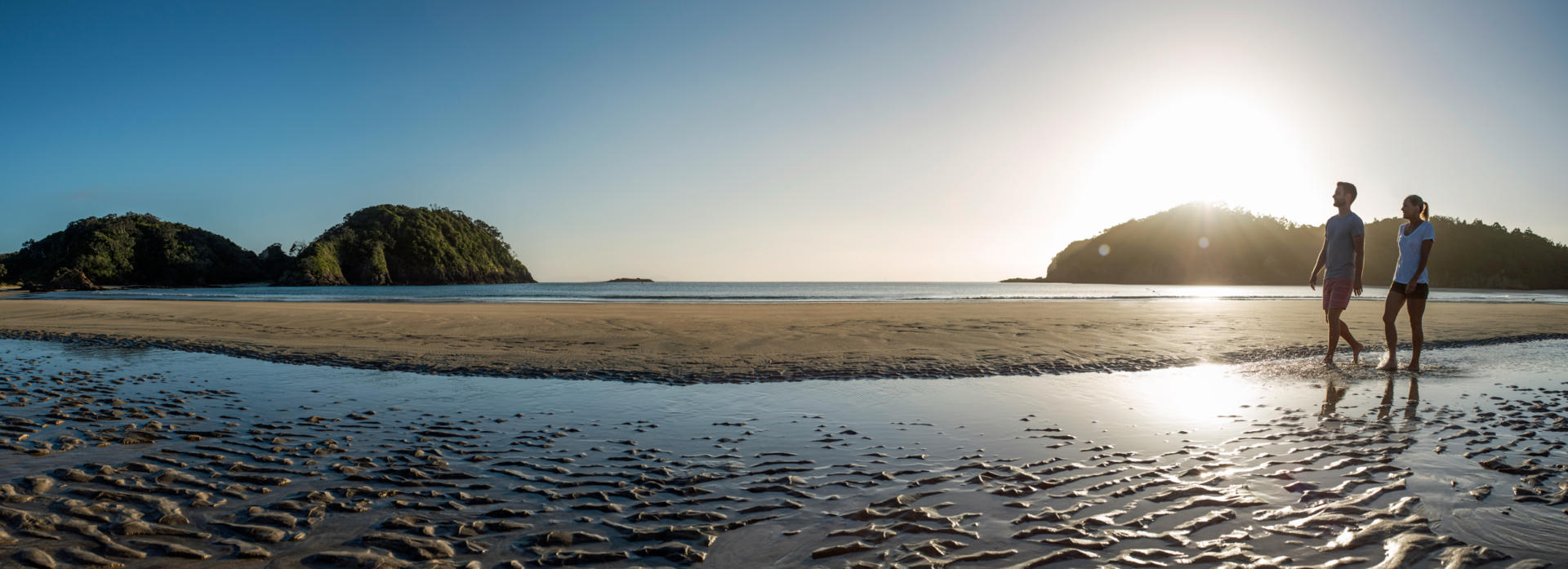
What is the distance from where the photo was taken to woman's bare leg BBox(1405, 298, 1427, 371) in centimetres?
909

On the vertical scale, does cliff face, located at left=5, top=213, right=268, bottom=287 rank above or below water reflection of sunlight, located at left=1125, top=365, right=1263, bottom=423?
above

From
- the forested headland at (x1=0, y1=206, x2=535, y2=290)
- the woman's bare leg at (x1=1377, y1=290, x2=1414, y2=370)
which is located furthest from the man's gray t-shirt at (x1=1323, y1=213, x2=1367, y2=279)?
the forested headland at (x1=0, y1=206, x2=535, y2=290)

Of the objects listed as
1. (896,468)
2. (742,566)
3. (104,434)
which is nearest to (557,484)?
(742,566)

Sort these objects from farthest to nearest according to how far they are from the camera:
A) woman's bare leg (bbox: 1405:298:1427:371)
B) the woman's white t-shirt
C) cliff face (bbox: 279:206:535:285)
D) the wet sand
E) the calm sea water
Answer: cliff face (bbox: 279:206:535:285), the calm sea water, the wet sand, the woman's white t-shirt, woman's bare leg (bbox: 1405:298:1427:371)

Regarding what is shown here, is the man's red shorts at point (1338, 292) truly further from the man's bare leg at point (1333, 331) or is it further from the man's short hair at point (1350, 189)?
the man's short hair at point (1350, 189)

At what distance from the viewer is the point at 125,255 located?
3452 inches

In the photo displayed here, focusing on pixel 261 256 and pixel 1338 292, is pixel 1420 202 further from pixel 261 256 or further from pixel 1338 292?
pixel 261 256

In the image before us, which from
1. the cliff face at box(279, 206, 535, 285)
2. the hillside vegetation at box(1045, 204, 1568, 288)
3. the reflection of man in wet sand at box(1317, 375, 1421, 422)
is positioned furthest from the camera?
the cliff face at box(279, 206, 535, 285)

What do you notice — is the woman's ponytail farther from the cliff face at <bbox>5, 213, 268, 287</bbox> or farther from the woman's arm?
the cliff face at <bbox>5, 213, 268, 287</bbox>

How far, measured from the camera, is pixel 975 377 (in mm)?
8789

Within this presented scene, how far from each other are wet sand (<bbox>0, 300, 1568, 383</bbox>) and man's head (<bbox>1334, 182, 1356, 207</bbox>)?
2.71 meters

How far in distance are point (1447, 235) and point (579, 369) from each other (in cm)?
13137

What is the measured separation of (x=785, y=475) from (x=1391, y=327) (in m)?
10.1

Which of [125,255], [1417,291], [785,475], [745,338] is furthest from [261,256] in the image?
[1417,291]
